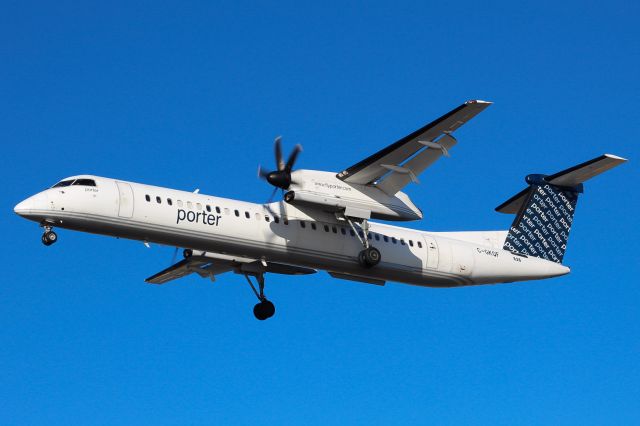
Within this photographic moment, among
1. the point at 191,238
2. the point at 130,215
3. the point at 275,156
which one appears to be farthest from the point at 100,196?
the point at 275,156

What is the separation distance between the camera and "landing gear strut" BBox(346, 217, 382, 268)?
82.7ft

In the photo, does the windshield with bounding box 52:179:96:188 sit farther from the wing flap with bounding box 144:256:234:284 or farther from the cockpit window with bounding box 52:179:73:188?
the wing flap with bounding box 144:256:234:284

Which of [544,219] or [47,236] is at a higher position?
[544,219]

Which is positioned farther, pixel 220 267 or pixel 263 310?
pixel 263 310

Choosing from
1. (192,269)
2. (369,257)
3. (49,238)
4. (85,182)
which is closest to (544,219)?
(369,257)

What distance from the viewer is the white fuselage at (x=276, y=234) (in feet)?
73.9

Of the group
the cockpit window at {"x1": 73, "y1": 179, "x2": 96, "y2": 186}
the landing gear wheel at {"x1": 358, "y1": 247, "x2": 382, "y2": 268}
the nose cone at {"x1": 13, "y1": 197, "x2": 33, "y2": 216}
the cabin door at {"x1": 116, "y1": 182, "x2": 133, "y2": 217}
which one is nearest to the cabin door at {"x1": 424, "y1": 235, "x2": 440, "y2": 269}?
the landing gear wheel at {"x1": 358, "y1": 247, "x2": 382, "y2": 268}

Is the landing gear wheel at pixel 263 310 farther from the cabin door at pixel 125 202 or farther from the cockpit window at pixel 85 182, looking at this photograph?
the cockpit window at pixel 85 182

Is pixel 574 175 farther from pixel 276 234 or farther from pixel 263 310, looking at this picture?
pixel 263 310

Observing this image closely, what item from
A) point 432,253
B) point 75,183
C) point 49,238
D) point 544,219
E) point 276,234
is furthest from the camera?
point 544,219

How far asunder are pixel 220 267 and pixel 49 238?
573 centimetres

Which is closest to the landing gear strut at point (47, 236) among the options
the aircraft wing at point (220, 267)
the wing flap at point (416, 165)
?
the aircraft wing at point (220, 267)

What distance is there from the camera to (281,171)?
80.8 feet

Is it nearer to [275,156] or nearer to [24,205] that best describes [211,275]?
[275,156]
